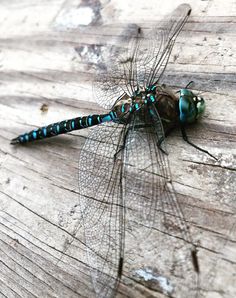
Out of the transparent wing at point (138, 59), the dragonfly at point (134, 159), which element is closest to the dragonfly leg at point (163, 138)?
the dragonfly at point (134, 159)

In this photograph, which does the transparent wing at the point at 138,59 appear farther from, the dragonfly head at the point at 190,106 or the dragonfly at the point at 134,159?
the dragonfly head at the point at 190,106

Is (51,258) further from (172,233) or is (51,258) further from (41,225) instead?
(172,233)

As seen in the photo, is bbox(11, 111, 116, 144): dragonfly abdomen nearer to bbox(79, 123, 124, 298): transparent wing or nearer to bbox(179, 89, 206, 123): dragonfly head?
bbox(79, 123, 124, 298): transparent wing

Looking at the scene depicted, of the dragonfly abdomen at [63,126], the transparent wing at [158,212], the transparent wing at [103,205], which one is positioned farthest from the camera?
the dragonfly abdomen at [63,126]

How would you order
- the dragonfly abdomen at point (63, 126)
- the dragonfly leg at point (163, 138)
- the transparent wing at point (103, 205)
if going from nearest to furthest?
the transparent wing at point (103, 205)
the dragonfly leg at point (163, 138)
the dragonfly abdomen at point (63, 126)

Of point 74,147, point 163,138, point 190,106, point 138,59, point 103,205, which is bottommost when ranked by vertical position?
point 103,205

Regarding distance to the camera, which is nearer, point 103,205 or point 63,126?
point 103,205

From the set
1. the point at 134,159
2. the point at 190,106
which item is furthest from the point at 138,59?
the point at 134,159

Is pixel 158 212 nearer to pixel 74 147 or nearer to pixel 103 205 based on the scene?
pixel 103 205
